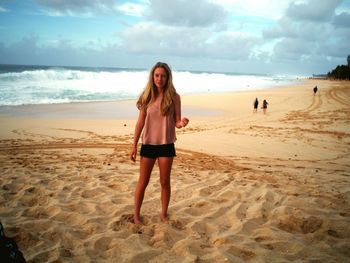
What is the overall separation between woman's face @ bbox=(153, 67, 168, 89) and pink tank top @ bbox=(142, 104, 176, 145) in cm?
28

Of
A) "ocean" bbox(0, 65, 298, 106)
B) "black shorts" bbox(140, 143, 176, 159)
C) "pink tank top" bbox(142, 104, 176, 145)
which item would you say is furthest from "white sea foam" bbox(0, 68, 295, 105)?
"black shorts" bbox(140, 143, 176, 159)

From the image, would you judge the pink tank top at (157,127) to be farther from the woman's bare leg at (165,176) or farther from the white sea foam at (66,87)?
the white sea foam at (66,87)

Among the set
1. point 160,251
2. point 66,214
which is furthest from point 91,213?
point 160,251

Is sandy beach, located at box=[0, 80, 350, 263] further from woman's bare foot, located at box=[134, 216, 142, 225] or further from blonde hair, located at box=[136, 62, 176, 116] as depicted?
blonde hair, located at box=[136, 62, 176, 116]

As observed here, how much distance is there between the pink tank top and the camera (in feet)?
11.4

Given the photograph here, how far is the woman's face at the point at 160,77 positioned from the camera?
345 centimetres

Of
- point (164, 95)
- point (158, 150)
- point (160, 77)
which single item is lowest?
point (158, 150)

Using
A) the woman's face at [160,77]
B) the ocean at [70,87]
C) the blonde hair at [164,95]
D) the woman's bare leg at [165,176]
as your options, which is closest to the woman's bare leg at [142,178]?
the woman's bare leg at [165,176]

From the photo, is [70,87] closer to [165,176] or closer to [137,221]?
[137,221]

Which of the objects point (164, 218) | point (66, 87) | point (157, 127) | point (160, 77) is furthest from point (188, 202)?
point (66, 87)

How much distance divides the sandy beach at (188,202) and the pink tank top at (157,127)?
114 cm

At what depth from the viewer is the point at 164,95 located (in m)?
3.48

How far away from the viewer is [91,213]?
405 cm

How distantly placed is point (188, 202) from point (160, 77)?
2095mm
